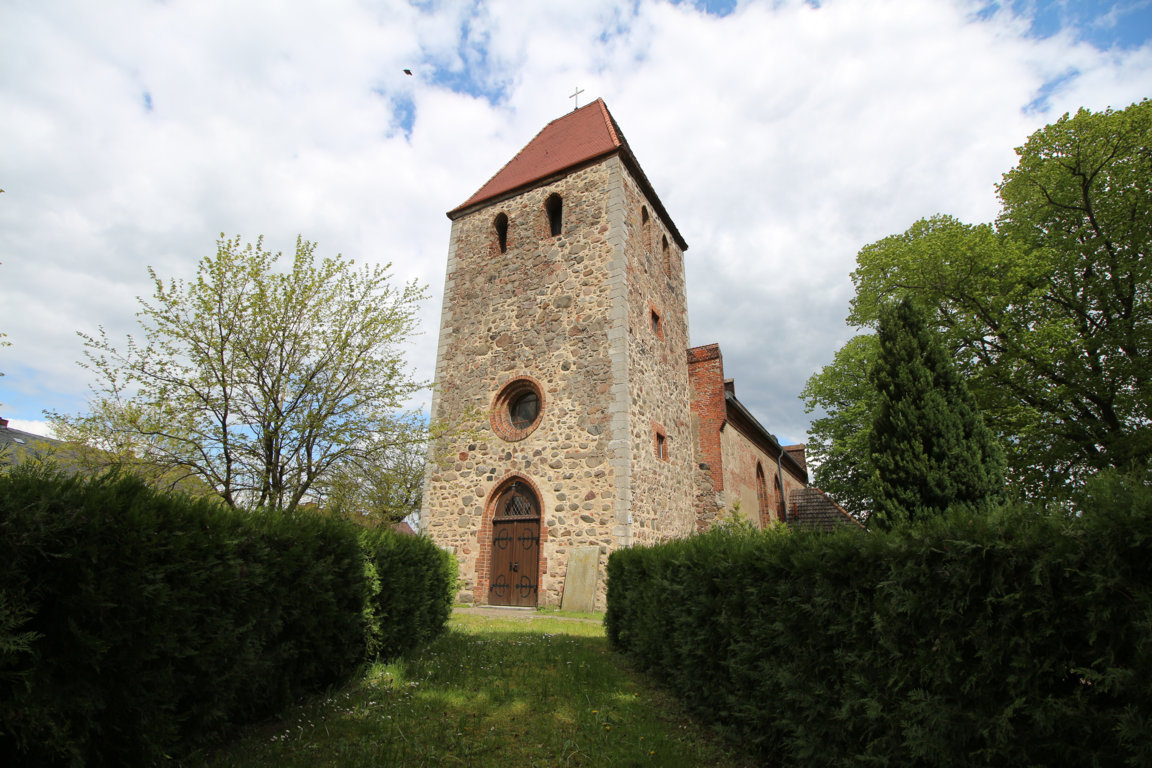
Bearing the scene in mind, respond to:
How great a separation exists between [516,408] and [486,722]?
973cm

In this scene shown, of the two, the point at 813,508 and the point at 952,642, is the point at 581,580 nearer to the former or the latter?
the point at 952,642

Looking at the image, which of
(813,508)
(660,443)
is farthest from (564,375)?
(813,508)

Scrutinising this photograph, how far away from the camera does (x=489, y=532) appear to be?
12.7 metres

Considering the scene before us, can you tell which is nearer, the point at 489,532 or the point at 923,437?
the point at 923,437

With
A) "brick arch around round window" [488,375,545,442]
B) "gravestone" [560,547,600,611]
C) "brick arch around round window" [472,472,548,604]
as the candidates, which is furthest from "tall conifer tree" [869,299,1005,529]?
"brick arch around round window" [488,375,545,442]

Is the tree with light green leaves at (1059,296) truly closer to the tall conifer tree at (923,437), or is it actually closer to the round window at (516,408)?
the tall conifer tree at (923,437)

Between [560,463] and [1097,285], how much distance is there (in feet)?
49.4

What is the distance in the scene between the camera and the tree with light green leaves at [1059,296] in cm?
1358

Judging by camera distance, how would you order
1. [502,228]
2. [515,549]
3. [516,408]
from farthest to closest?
[502,228], [516,408], [515,549]

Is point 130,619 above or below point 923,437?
below

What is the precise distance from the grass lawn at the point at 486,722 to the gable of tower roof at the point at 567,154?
12.5 meters

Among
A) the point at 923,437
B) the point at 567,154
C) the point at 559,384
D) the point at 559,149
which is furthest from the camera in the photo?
the point at 559,149

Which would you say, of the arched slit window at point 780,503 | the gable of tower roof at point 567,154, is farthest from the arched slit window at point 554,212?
the arched slit window at point 780,503

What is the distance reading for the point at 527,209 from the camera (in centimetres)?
1520
